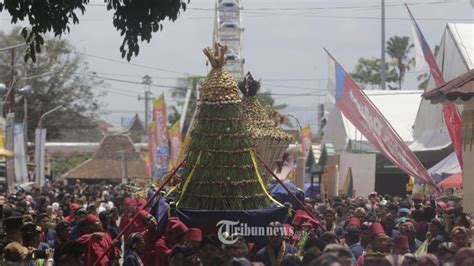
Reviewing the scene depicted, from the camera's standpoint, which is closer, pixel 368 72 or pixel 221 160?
pixel 221 160

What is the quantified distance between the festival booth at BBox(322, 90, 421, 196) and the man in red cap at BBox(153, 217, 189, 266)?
1792 centimetres

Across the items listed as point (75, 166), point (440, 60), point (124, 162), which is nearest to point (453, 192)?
point (440, 60)

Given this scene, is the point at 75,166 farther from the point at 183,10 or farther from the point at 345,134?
the point at 183,10

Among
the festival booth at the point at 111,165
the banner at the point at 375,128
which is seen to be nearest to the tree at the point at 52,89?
the festival booth at the point at 111,165

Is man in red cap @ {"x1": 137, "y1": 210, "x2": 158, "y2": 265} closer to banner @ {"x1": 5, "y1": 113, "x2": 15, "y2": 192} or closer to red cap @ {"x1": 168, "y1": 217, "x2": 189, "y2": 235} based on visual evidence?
red cap @ {"x1": 168, "y1": 217, "x2": 189, "y2": 235}

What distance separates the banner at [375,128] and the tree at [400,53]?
67823 millimetres

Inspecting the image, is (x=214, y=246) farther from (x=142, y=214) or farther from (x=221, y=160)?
(x=142, y=214)

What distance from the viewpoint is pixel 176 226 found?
10.5 metres

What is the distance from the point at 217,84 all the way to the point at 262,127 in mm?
3890

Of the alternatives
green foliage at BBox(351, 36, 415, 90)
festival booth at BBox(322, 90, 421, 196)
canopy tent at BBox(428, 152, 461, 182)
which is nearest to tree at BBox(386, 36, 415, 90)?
green foliage at BBox(351, 36, 415, 90)

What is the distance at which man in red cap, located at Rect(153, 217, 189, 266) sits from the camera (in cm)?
1044

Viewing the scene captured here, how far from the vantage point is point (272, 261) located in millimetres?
10352

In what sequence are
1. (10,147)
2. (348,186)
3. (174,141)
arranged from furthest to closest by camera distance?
(174,141) < (10,147) < (348,186)

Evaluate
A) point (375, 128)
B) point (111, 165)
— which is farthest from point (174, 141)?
point (111, 165)
